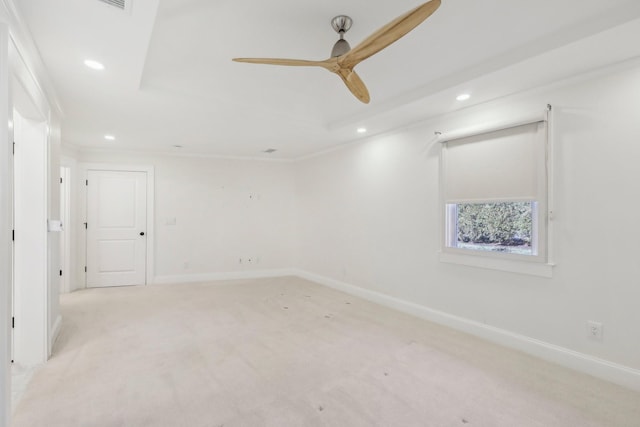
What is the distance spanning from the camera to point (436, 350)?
297cm

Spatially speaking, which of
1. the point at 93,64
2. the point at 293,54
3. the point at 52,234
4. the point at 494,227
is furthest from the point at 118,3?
the point at 494,227

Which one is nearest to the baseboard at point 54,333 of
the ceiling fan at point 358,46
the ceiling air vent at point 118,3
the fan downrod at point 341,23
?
the ceiling air vent at point 118,3

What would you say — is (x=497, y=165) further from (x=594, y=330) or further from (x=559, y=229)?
(x=594, y=330)

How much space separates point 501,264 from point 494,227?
38 centimetres

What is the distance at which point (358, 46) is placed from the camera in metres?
1.79

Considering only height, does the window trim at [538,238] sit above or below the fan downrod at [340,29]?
below

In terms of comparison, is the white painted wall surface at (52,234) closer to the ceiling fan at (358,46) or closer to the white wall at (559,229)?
the ceiling fan at (358,46)

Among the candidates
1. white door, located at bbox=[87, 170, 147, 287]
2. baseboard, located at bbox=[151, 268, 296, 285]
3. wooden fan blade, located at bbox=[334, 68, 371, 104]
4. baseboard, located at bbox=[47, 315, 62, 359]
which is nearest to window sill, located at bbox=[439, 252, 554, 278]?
wooden fan blade, located at bbox=[334, 68, 371, 104]

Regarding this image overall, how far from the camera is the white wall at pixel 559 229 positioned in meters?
2.43

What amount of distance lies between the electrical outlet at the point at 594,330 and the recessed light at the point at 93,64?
14.0ft

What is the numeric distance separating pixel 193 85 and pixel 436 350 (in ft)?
10.9

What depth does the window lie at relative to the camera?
2.88 meters

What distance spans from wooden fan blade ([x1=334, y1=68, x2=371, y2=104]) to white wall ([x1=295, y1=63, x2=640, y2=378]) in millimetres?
1563

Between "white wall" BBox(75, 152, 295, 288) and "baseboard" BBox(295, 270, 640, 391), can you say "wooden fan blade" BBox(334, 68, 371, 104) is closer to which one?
"baseboard" BBox(295, 270, 640, 391)
